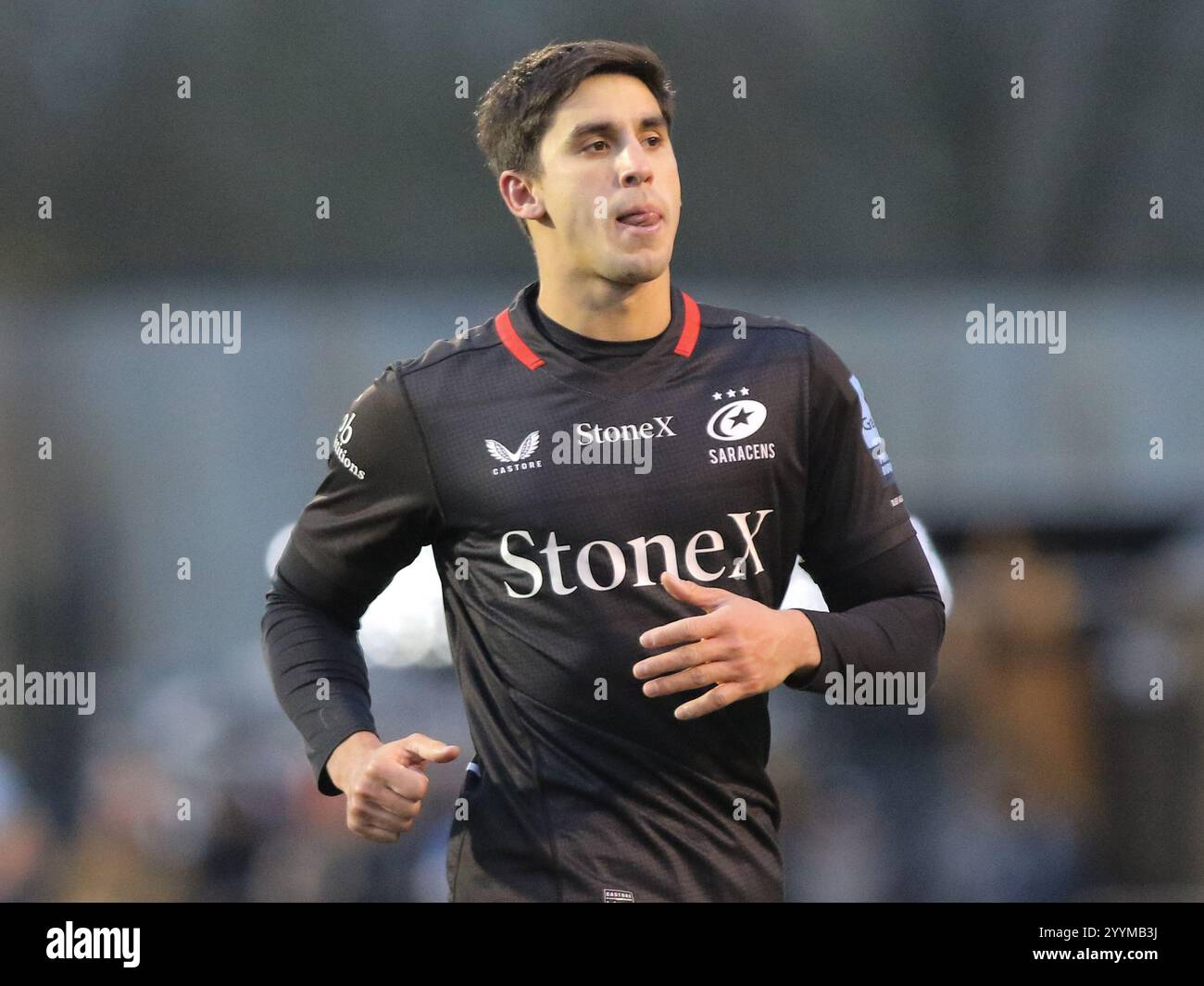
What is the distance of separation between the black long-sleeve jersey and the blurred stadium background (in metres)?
3.37

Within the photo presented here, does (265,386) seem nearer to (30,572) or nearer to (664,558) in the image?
(30,572)

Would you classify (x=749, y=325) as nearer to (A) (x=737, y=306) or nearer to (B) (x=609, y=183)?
(B) (x=609, y=183)

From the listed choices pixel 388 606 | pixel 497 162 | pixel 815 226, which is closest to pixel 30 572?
pixel 388 606

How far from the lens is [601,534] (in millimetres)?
3045

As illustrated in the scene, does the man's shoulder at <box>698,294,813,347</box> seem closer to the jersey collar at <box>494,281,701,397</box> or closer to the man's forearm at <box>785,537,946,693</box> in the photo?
the jersey collar at <box>494,281,701,397</box>

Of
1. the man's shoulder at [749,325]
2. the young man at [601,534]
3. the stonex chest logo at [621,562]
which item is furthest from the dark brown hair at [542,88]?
the stonex chest logo at [621,562]

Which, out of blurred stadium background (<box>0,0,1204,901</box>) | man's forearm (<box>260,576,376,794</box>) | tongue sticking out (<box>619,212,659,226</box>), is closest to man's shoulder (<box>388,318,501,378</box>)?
tongue sticking out (<box>619,212,659,226</box>)

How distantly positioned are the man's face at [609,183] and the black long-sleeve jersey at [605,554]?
185mm

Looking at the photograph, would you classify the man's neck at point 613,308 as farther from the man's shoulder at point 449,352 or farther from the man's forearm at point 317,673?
the man's forearm at point 317,673

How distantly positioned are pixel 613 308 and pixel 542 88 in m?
0.50

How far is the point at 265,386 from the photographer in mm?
7562

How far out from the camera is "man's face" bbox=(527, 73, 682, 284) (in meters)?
3.06

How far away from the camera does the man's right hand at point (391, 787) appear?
2852mm

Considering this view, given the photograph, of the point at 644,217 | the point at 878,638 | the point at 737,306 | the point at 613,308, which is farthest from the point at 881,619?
the point at 737,306
